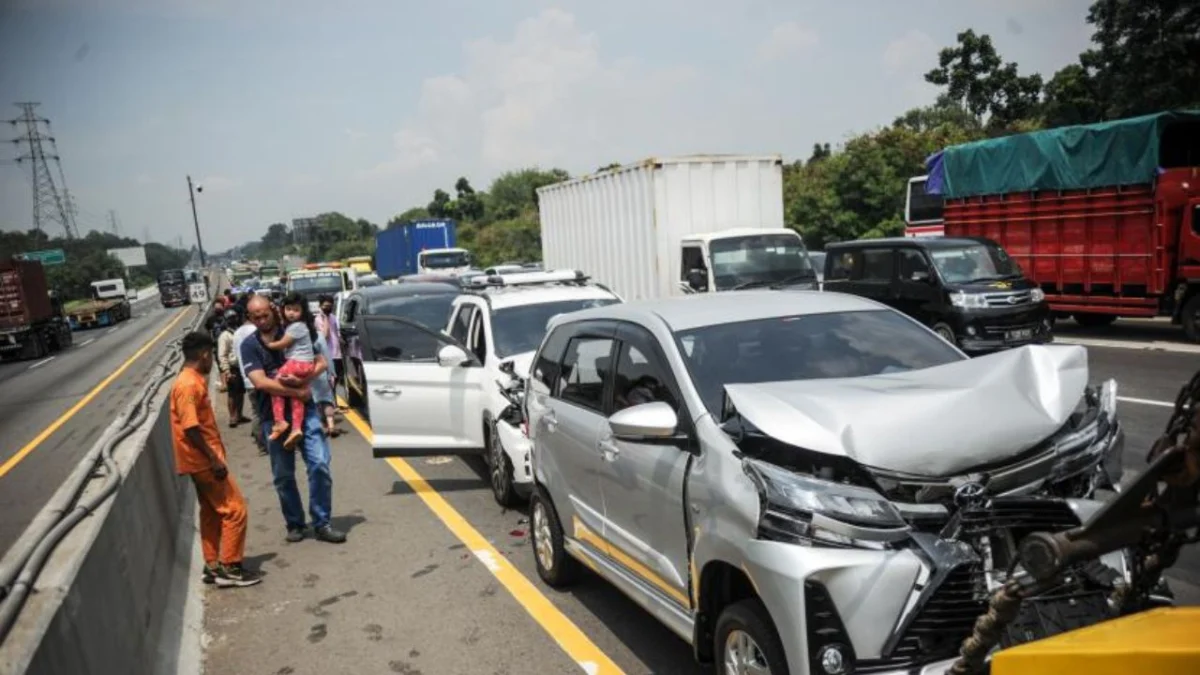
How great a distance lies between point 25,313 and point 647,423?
3595 cm

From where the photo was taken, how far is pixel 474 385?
7.79 meters

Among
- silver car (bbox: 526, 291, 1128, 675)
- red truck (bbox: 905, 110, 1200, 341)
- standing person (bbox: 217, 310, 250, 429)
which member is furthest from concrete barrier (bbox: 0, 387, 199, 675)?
red truck (bbox: 905, 110, 1200, 341)

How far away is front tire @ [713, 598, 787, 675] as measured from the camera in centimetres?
302

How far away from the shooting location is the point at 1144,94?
30562 millimetres

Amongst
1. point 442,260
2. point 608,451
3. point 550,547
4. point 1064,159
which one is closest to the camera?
point 608,451

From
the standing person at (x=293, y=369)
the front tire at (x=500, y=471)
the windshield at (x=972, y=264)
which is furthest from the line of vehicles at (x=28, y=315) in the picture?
the windshield at (x=972, y=264)

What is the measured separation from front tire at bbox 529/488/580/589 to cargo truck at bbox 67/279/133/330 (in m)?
53.3

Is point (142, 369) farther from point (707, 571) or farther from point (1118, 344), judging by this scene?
point (707, 571)

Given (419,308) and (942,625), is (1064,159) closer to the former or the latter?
(419,308)

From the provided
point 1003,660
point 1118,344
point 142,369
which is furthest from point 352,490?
point 142,369

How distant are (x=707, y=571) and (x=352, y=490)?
5884 mm

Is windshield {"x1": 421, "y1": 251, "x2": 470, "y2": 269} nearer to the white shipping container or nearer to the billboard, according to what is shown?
the white shipping container

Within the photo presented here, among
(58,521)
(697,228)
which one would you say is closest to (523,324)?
(58,521)

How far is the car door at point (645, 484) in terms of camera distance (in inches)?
145
